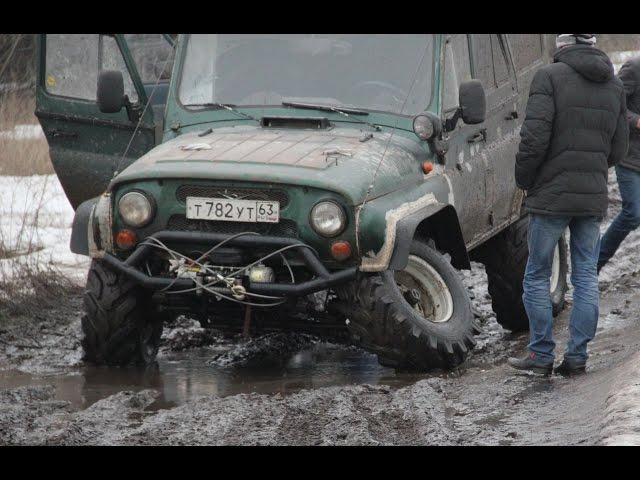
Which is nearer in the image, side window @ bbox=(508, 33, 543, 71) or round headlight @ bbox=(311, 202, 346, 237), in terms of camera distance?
round headlight @ bbox=(311, 202, 346, 237)

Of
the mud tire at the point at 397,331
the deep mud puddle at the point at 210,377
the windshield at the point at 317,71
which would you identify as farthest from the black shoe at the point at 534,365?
the windshield at the point at 317,71

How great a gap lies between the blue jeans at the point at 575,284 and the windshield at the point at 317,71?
1.28m

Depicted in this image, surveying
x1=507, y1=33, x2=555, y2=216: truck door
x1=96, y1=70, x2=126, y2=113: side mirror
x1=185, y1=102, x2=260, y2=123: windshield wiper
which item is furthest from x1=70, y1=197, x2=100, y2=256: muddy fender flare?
x1=507, y1=33, x2=555, y2=216: truck door

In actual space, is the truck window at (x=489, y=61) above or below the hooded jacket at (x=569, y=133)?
above

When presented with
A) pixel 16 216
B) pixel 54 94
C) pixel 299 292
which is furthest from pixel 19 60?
pixel 299 292

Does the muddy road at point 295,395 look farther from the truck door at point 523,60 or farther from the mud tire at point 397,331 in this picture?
the truck door at point 523,60

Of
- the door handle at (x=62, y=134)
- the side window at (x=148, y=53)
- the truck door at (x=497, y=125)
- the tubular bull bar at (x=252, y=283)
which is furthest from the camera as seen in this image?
the side window at (x=148, y=53)

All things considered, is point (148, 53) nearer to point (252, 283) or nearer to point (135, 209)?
point (135, 209)

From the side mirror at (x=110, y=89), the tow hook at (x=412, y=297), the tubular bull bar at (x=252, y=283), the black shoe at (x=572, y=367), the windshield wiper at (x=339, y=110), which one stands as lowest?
the black shoe at (x=572, y=367)

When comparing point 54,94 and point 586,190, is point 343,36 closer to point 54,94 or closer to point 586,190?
point 586,190

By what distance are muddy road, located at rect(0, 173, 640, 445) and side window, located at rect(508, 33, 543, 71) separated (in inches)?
77.6

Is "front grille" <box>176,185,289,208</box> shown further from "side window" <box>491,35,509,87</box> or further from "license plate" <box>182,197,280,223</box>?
"side window" <box>491,35,509,87</box>

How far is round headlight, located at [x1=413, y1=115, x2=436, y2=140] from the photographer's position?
24.9ft

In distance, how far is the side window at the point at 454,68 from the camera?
311 inches
